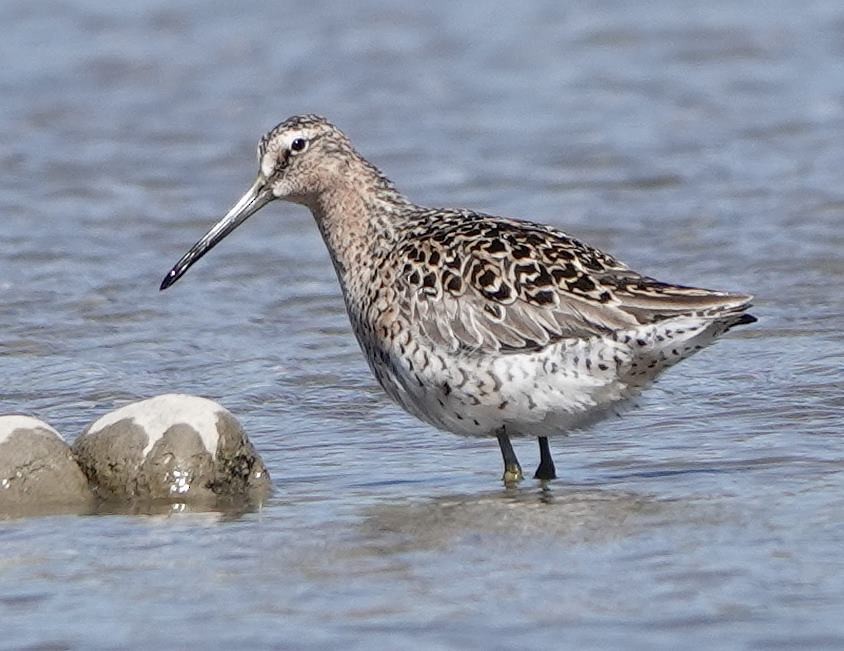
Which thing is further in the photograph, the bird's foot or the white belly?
the bird's foot

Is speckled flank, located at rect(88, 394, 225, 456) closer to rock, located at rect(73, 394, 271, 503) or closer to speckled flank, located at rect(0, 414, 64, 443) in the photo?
rock, located at rect(73, 394, 271, 503)

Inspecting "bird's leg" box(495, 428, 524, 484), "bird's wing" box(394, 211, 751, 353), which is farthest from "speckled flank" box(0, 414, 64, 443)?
"bird's leg" box(495, 428, 524, 484)

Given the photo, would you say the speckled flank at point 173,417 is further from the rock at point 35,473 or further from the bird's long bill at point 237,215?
the bird's long bill at point 237,215

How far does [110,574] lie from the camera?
20.4 ft

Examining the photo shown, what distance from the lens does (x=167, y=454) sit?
7160 millimetres

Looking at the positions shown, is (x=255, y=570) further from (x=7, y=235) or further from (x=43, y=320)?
(x=7, y=235)

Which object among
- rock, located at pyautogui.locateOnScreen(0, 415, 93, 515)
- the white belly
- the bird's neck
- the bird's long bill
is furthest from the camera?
the bird's long bill

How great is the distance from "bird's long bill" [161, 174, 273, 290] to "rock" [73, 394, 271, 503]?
131 centimetres

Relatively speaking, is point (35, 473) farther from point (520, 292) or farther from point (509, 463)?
point (520, 292)

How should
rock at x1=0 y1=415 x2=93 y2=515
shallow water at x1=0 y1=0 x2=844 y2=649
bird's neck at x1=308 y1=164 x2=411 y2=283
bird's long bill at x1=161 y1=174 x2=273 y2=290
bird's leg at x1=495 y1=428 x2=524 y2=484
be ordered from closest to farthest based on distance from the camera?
shallow water at x1=0 y1=0 x2=844 y2=649 → rock at x1=0 y1=415 x2=93 y2=515 → bird's leg at x1=495 y1=428 x2=524 y2=484 → bird's neck at x1=308 y1=164 x2=411 y2=283 → bird's long bill at x1=161 y1=174 x2=273 y2=290

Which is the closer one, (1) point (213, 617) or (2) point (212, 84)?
(1) point (213, 617)

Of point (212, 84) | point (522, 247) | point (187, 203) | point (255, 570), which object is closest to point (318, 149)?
point (522, 247)

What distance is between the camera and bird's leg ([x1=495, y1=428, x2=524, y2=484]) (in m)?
7.44

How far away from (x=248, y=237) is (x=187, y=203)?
89 cm
